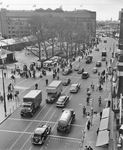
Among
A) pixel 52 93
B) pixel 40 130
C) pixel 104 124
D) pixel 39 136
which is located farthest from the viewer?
pixel 52 93

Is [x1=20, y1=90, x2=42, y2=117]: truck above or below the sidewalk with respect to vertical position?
above

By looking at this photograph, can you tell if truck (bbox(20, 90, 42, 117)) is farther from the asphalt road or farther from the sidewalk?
the sidewalk

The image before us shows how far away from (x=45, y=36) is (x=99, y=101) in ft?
138

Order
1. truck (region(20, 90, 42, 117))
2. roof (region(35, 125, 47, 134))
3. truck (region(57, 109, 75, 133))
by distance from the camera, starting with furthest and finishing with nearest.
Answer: truck (region(20, 90, 42, 117)) < truck (region(57, 109, 75, 133)) < roof (region(35, 125, 47, 134))

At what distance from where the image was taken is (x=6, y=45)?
289ft

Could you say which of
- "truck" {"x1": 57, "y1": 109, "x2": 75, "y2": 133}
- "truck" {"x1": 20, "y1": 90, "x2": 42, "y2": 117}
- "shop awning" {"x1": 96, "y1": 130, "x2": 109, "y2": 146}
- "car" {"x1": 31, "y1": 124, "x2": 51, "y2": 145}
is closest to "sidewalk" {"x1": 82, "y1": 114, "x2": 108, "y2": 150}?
"shop awning" {"x1": 96, "y1": 130, "x2": 109, "y2": 146}

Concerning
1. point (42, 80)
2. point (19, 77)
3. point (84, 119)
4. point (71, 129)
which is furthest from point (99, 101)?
point (19, 77)

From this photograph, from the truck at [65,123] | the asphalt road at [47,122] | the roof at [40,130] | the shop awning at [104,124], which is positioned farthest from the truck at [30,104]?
the shop awning at [104,124]

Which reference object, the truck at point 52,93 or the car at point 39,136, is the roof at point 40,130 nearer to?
the car at point 39,136

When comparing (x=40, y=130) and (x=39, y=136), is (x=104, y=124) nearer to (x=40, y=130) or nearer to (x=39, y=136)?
(x=40, y=130)

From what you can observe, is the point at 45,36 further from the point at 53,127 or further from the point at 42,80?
the point at 53,127

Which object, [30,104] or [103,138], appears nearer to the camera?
[103,138]

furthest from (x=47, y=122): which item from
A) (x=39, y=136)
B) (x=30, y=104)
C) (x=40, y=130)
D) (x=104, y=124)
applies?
(x=104, y=124)

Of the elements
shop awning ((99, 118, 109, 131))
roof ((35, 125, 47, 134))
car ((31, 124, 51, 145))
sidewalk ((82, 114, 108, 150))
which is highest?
shop awning ((99, 118, 109, 131))
